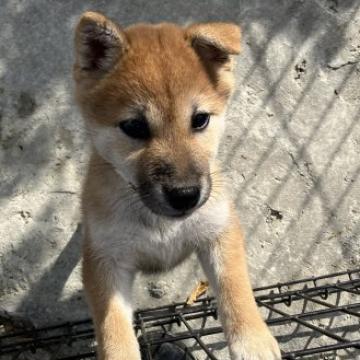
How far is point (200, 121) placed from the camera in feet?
7.90

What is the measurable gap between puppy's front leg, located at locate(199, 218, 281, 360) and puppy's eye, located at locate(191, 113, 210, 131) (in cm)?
61

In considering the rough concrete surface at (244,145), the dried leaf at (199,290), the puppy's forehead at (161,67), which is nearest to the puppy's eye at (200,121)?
the puppy's forehead at (161,67)

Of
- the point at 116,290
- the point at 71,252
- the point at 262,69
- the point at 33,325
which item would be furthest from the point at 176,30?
the point at 33,325

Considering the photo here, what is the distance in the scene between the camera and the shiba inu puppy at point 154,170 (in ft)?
7.40

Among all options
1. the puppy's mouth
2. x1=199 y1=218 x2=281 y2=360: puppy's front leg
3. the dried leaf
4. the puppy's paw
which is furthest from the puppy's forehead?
the dried leaf

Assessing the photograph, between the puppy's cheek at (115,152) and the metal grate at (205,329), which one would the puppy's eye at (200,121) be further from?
the metal grate at (205,329)

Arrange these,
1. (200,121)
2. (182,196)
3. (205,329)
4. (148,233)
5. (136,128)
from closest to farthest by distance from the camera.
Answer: (182,196)
(136,128)
(200,121)
(148,233)
(205,329)

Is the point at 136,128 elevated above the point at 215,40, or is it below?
below

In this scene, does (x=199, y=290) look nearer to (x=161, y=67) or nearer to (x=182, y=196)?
(x=182, y=196)

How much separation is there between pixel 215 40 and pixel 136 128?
0.55m

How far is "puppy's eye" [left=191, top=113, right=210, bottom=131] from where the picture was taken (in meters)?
2.37

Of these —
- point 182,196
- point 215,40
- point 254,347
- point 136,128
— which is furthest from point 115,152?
point 254,347

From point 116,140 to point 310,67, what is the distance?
2330mm

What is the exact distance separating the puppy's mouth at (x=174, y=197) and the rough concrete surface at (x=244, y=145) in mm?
1642
